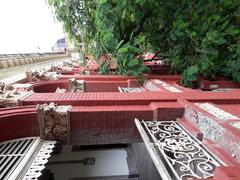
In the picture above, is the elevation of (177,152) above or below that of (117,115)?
below

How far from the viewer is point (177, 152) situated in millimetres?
2525

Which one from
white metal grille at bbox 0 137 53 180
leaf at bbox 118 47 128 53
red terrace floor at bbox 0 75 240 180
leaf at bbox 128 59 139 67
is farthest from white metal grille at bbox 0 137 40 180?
leaf at bbox 128 59 139 67

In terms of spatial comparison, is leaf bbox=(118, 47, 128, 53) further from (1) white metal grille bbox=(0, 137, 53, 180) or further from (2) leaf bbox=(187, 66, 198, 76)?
(1) white metal grille bbox=(0, 137, 53, 180)

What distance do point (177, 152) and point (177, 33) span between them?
4.25 metres

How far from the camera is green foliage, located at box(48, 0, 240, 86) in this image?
5953 millimetres

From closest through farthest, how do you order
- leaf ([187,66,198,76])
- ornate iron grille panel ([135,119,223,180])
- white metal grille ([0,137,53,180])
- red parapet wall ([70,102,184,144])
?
1. ornate iron grille panel ([135,119,223,180])
2. white metal grille ([0,137,53,180])
3. red parapet wall ([70,102,184,144])
4. leaf ([187,66,198,76])

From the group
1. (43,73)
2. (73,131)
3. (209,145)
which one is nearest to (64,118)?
(73,131)

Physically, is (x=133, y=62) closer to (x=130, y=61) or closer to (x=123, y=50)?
(x=130, y=61)

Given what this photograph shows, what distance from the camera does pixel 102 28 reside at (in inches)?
244

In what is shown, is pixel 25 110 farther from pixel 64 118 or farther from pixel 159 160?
pixel 159 160

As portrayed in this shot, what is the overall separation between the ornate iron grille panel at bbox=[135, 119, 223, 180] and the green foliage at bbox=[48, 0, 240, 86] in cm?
305

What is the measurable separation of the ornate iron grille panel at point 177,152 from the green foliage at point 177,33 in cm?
305

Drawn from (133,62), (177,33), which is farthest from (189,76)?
(133,62)

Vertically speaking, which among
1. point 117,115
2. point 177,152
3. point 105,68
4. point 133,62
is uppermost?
point 133,62
